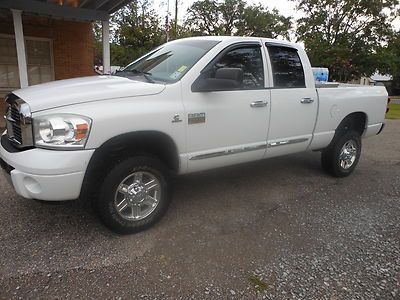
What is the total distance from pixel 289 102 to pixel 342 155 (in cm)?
170

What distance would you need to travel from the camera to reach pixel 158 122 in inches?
127

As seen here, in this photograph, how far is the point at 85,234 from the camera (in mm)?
3365

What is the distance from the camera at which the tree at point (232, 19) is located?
143 feet

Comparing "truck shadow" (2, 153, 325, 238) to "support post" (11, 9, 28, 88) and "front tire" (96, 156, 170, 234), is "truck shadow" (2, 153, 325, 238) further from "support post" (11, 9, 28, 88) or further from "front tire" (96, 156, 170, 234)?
"support post" (11, 9, 28, 88)

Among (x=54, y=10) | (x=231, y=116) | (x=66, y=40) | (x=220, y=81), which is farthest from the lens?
(x=66, y=40)

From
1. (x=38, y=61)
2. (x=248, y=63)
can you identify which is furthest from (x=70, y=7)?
(x=248, y=63)

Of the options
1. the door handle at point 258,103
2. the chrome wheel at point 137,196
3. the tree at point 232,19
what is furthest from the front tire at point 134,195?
the tree at point 232,19

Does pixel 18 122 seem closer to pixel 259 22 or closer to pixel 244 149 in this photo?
pixel 244 149

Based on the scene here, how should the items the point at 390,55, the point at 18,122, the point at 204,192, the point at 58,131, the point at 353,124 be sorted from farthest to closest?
the point at 390,55, the point at 353,124, the point at 204,192, the point at 18,122, the point at 58,131

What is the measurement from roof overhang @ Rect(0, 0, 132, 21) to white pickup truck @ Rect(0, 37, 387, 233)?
5.21m

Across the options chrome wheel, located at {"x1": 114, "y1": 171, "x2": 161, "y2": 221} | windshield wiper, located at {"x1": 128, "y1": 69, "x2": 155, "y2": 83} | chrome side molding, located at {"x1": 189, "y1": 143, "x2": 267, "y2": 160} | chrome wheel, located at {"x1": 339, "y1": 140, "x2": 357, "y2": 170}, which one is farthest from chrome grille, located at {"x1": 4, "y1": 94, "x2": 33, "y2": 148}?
chrome wheel, located at {"x1": 339, "y1": 140, "x2": 357, "y2": 170}

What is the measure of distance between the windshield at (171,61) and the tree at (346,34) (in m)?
29.7

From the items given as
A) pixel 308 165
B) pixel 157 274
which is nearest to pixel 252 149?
pixel 157 274

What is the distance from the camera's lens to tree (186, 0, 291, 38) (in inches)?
1710
